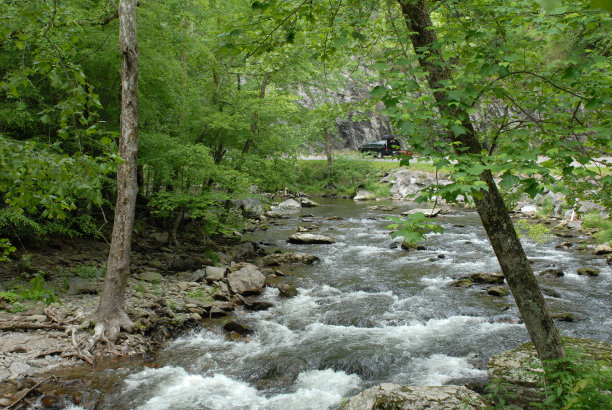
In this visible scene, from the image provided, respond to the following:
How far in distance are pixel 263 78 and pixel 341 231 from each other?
7662 mm

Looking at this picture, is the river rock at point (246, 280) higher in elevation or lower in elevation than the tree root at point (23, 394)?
higher

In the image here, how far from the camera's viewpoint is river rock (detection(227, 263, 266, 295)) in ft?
35.2

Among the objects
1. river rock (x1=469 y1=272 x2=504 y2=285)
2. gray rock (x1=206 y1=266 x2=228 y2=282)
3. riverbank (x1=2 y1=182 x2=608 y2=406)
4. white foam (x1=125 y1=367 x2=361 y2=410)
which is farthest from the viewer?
river rock (x1=469 y1=272 x2=504 y2=285)

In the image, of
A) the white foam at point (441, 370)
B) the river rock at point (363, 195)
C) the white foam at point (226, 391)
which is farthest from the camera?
the river rock at point (363, 195)

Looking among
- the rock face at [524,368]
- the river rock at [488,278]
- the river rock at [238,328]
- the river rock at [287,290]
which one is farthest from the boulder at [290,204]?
the rock face at [524,368]

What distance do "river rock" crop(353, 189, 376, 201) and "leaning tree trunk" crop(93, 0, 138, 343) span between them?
25.5 metres

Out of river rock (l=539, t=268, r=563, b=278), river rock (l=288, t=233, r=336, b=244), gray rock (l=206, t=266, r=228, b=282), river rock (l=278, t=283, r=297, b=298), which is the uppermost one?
river rock (l=288, t=233, r=336, b=244)

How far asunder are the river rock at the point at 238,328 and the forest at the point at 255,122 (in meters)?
0.80

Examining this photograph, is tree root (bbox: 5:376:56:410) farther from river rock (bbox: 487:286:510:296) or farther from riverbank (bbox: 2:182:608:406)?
river rock (bbox: 487:286:510:296)

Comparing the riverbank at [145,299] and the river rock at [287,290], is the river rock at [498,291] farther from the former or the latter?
the river rock at [287,290]

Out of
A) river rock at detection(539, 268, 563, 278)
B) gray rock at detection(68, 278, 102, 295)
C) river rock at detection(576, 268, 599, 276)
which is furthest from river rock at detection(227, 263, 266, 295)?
river rock at detection(576, 268, 599, 276)

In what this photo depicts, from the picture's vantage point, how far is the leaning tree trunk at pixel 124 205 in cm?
707

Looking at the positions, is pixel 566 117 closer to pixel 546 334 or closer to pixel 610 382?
pixel 546 334

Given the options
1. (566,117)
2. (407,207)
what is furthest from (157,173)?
(407,207)
